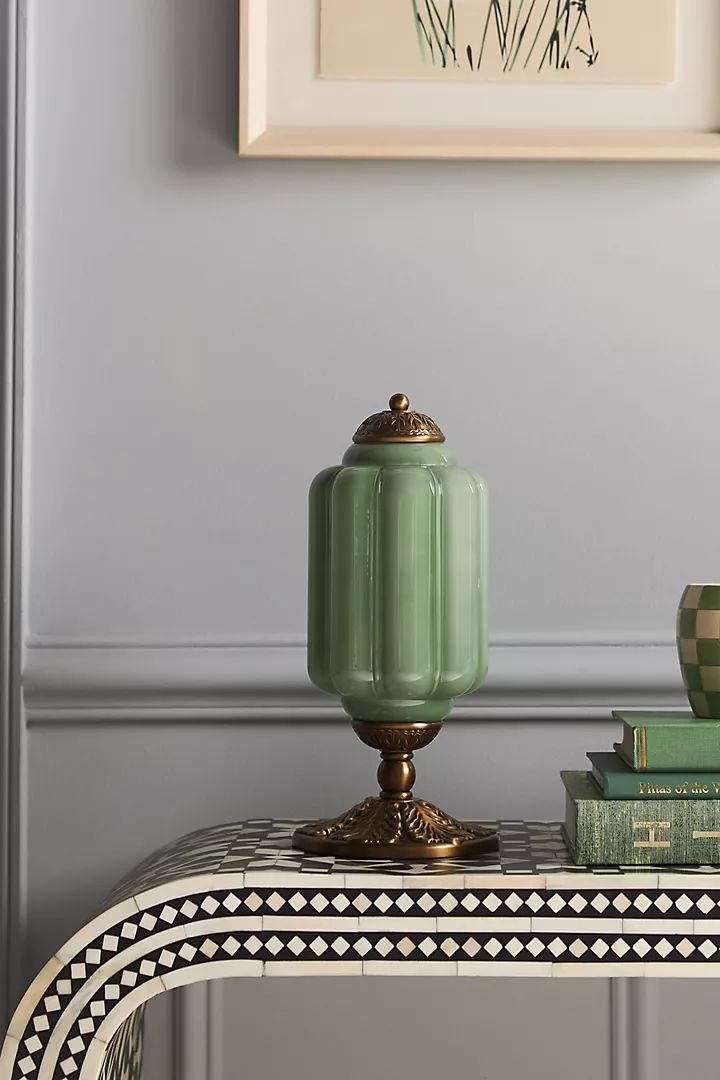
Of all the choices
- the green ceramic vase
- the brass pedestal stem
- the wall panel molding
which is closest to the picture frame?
the wall panel molding

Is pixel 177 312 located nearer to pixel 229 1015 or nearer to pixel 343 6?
pixel 343 6

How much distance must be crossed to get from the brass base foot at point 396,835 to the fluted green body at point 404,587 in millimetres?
59

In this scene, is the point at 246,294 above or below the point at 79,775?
above

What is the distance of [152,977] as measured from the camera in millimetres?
653

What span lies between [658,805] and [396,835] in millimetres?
155

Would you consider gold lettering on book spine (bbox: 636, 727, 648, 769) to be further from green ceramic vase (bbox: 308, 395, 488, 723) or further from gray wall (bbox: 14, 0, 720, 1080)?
gray wall (bbox: 14, 0, 720, 1080)

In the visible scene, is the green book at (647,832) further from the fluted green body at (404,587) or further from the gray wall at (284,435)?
the gray wall at (284,435)

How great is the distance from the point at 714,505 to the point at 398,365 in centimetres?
27

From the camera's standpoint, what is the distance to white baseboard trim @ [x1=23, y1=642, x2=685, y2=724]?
903 millimetres

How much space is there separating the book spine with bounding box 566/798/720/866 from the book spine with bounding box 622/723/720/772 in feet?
0.07

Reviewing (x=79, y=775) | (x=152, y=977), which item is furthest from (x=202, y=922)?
(x=79, y=775)

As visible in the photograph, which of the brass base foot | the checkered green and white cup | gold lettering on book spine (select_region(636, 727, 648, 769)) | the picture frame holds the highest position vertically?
the picture frame

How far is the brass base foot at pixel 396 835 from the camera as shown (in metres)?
0.69

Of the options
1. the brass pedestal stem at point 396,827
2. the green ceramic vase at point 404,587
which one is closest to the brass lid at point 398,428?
the green ceramic vase at point 404,587
